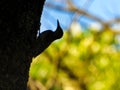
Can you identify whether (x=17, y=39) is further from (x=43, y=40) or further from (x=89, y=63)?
(x=89, y=63)

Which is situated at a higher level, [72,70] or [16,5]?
[72,70]

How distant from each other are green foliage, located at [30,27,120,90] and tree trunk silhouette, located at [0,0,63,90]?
397 centimetres

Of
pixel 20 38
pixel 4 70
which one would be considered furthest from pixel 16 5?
pixel 4 70

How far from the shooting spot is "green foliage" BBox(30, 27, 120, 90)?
563cm

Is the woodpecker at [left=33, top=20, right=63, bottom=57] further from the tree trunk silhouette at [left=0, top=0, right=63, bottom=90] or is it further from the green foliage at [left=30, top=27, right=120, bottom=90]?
the green foliage at [left=30, top=27, right=120, bottom=90]

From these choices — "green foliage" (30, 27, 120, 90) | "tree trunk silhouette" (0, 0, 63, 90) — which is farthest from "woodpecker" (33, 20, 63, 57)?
"green foliage" (30, 27, 120, 90)

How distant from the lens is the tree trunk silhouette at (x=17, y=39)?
1.41 metres

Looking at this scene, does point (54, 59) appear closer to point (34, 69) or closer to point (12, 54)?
point (34, 69)

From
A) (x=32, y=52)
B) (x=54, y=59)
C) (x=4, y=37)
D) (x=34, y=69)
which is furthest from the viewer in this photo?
(x=34, y=69)

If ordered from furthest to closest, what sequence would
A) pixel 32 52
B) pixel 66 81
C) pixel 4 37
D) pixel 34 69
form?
pixel 34 69 → pixel 66 81 → pixel 32 52 → pixel 4 37

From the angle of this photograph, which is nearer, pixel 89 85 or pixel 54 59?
pixel 54 59

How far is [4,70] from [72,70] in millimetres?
4330

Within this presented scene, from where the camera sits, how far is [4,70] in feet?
4.63

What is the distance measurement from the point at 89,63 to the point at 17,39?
4.62m
